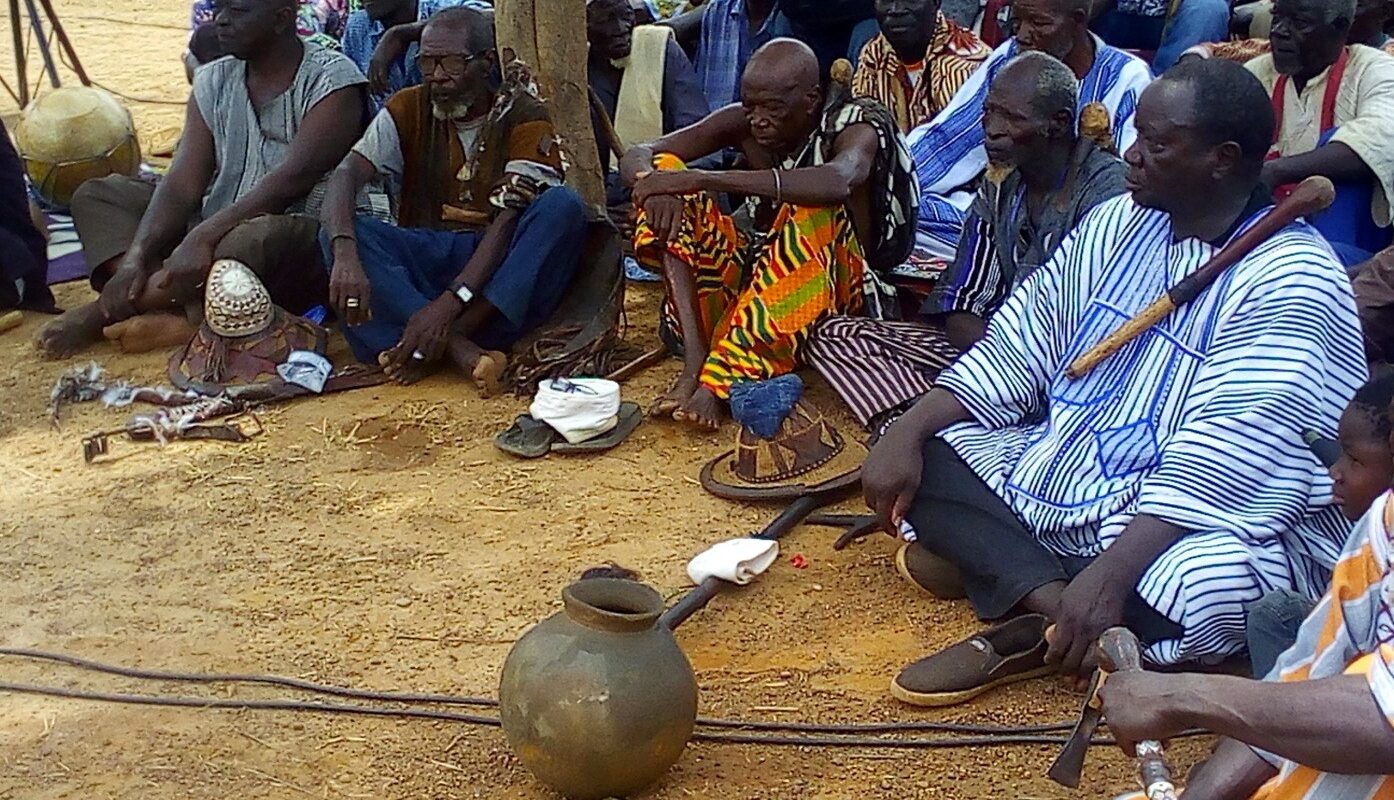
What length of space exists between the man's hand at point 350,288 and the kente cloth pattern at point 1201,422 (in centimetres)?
248

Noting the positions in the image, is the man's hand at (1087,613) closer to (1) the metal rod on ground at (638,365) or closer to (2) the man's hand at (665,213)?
(2) the man's hand at (665,213)

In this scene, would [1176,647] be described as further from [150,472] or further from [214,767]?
[150,472]

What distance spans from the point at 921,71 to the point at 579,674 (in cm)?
359

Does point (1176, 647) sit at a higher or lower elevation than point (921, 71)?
lower

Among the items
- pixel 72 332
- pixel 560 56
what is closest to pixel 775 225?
pixel 560 56

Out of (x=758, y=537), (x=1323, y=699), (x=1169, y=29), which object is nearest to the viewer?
(x=1323, y=699)

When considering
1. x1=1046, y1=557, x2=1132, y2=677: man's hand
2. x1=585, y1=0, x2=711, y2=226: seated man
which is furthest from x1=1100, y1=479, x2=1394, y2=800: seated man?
x1=585, y1=0, x2=711, y2=226: seated man

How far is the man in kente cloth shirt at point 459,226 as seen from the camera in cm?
522

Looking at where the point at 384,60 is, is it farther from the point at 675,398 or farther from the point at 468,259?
the point at 675,398

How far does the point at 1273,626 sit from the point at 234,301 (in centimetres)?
374

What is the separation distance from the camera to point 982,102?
16.7 ft

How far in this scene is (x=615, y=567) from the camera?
12.8 ft

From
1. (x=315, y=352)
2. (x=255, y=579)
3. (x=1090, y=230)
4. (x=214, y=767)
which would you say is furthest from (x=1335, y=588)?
(x=315, y=352)

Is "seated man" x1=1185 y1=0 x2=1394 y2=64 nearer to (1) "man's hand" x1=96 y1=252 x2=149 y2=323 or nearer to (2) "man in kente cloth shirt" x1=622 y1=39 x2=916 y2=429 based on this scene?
(2) "man in kente cloth shirt" x1=622 y1=39 x2=916 y2=429
